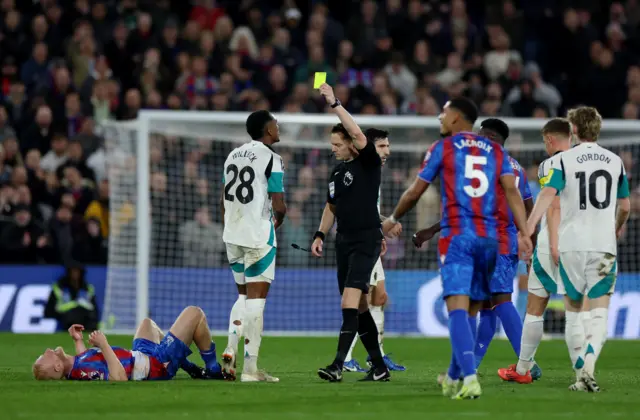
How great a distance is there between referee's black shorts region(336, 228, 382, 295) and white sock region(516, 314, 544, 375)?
1435 mm

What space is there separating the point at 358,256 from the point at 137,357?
207cm

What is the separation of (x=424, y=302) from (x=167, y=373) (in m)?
8.96

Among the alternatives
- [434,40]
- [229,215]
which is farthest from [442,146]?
[434,40]

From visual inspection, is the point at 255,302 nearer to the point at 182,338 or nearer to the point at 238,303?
the point at 238,303

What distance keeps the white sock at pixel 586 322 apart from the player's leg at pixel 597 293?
0.08 feet

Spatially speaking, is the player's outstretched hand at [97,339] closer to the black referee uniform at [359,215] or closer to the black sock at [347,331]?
the black sock at [347,331]

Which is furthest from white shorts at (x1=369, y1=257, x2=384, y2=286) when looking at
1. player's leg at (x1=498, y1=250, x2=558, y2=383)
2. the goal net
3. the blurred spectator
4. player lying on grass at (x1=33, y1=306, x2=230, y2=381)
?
the blurred spectator

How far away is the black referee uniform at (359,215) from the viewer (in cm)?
1041

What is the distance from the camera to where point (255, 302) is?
1063 centimetres

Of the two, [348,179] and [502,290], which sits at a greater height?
[348,179]

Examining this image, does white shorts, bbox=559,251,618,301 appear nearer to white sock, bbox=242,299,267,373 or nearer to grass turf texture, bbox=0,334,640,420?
grass turf texture, bbox=0,334,640,420

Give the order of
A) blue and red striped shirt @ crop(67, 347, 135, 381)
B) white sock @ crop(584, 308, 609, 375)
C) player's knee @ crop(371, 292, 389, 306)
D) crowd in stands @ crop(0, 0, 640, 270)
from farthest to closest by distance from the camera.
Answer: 1. crowd in stands @ crop(0, 0, 640, 270)
2. player's knee @ crop(371, 292, 389, 306)
3. blue and red striped shirt @ crop(67, 347, 135, 381)
4. white sock @ crop(584, 308, 609, 375)

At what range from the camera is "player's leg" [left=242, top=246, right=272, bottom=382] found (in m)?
10.5

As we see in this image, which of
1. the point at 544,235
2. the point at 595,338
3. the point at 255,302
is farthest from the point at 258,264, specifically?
the point at 595,338
